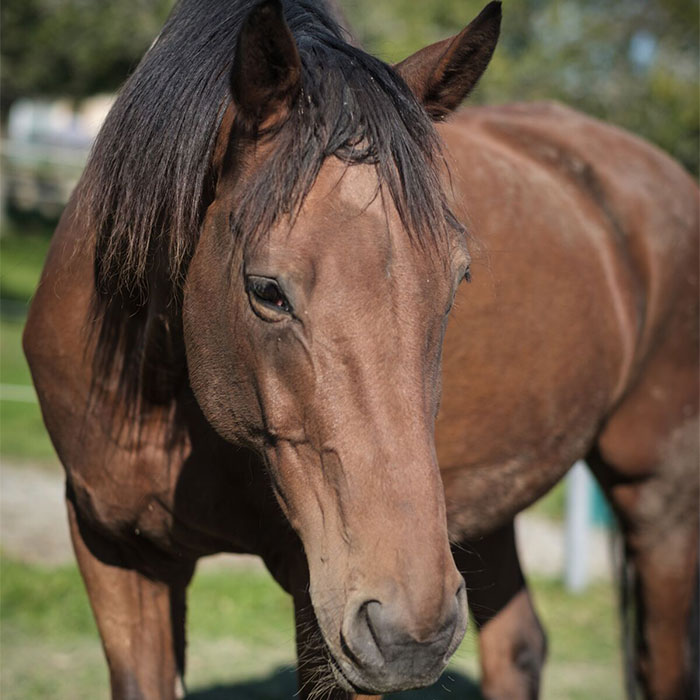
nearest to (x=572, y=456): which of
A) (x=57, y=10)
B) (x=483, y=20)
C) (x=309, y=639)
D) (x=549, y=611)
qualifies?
(x=309, y=639)

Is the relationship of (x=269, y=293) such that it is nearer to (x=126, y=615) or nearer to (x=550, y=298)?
(x=126, y=615)

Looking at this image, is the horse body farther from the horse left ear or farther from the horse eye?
the horse eye

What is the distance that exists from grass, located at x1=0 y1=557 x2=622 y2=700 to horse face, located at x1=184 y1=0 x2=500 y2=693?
228cm

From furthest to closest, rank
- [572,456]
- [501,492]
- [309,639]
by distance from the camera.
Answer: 1. [572,456]
2. [501,492]
3. [309,639]

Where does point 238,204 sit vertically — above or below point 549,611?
above

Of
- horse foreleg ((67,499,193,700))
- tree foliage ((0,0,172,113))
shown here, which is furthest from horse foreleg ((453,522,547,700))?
tree foliage ((0,0,172,113))

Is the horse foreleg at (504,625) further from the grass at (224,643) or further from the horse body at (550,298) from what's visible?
the horse body at (550,298)

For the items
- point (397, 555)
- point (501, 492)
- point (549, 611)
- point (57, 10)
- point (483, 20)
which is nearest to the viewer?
point (397, 555)

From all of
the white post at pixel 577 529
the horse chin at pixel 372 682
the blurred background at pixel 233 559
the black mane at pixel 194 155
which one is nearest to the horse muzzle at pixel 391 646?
the horse chin at pixel 372 682

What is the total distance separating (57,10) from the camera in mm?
19203

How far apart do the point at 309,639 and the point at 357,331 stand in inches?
33.3

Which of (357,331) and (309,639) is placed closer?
(357,331)

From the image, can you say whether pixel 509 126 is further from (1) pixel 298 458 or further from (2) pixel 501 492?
(1) pixel 298 458

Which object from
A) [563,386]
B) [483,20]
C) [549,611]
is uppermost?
[483,20]
